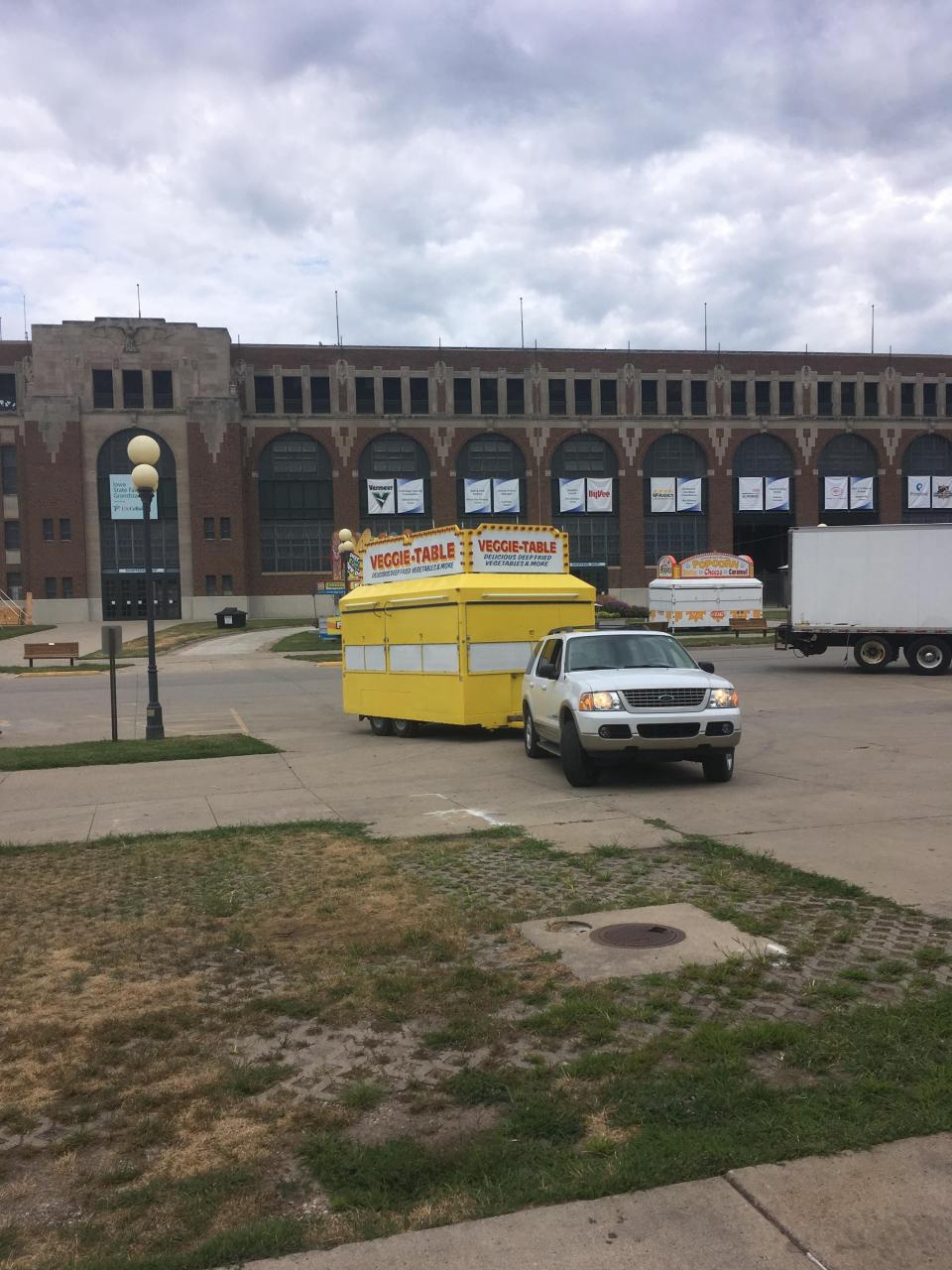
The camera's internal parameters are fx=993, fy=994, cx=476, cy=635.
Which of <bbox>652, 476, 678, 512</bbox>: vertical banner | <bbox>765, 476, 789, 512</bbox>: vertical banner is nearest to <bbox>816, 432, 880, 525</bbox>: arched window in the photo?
<bbox>765, 476, 789, 512</bbox>: vertical banner

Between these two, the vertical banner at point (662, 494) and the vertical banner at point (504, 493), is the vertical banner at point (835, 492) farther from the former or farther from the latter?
the vertical banner at point (504, 493)

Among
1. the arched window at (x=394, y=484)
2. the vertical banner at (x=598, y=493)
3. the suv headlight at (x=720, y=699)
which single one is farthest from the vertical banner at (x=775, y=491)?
the suv headlight at (x=720, y=699)

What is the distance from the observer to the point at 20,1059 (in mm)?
4160

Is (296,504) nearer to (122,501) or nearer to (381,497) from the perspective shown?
(381,497)

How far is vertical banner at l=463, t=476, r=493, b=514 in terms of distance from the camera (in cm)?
7362

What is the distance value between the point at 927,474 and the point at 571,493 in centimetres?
2852

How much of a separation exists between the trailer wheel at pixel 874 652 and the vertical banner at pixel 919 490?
57563mm

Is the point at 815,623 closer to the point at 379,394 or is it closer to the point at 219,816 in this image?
the point at 219,816

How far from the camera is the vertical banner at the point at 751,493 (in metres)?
76.2

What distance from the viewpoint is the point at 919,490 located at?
Answer: 77.8 metres

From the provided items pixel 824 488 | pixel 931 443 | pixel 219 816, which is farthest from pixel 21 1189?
pixel 931 443

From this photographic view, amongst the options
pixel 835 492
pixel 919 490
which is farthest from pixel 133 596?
pixel 919 490

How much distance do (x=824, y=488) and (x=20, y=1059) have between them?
79.3 meters

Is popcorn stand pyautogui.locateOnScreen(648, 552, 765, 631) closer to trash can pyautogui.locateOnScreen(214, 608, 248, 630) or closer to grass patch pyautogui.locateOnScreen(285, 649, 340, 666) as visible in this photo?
grass patch pyautogui.locateOnScreen(285, 649, 340, 666)
